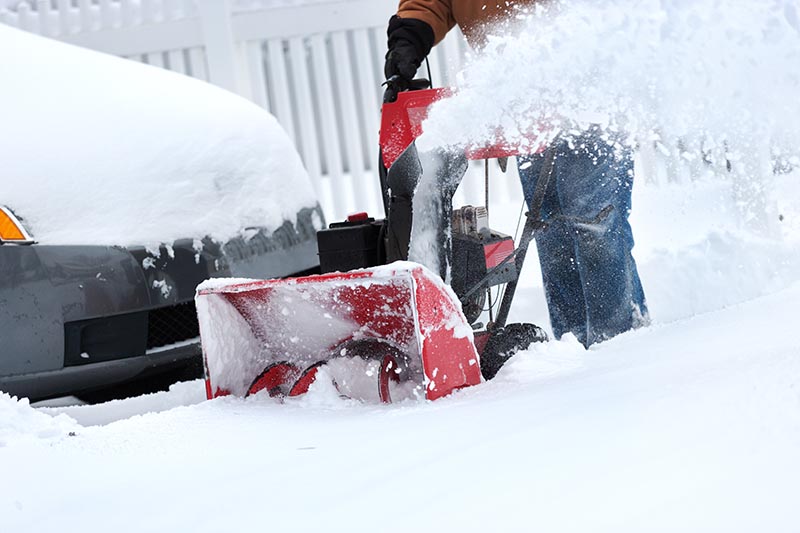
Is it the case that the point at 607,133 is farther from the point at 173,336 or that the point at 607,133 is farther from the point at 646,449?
the point at 646,449

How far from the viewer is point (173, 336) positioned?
2.93 metres

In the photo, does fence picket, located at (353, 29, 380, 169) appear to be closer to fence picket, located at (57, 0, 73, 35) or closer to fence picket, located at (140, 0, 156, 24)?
fence picket, located at (140, 0, 156, 24)

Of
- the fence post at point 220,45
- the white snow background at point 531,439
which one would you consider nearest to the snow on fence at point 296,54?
the fence post at point 220,45

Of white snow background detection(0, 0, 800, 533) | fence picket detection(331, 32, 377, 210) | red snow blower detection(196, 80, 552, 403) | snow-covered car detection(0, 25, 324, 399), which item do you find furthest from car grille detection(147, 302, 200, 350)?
fence picket detection(331, 32, 377, 210)

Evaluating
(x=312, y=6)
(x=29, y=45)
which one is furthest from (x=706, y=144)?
(x=312, y=6)

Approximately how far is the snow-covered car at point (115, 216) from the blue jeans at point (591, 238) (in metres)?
0.90

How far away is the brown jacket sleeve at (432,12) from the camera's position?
3451 mm

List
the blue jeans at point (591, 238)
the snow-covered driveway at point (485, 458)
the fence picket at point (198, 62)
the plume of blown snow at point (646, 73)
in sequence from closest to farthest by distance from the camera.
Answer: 1. the snow-covered driveway at point (485, 458)
2. the plume of blown snow at point (646, 73)
3. the blue jeans at point (591, 238)
4. the fence picket at point (198, 62)

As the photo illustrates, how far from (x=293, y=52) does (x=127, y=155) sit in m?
3.98

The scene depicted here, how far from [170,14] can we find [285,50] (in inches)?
33.6

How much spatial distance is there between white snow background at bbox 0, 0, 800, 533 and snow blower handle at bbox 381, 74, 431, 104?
290 millimetres

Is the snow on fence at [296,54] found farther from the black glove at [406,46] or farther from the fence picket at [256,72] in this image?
the black glove at [406,46]

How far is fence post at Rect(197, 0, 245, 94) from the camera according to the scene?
6637 mm

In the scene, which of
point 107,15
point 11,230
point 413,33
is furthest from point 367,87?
point 11,230
